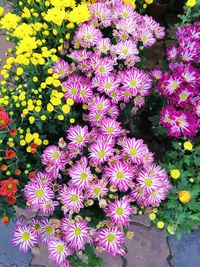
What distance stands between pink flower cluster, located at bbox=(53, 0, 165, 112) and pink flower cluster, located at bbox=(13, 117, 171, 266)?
168 millimetres

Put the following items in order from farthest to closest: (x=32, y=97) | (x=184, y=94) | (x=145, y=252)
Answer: (x=145, y=252), (x=32, y=97), (x=184, y=94)

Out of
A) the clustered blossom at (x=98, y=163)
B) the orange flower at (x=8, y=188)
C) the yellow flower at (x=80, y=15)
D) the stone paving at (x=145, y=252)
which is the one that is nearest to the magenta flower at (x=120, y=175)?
the clustered blossom at (x=98, y=163)

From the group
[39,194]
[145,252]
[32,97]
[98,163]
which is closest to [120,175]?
[98,163]

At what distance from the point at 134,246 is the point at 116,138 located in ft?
2.85

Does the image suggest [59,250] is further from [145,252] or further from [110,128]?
[145,252]

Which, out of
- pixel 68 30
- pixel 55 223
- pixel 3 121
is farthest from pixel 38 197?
pixel 68 30

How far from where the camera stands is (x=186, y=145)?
1.50 metres

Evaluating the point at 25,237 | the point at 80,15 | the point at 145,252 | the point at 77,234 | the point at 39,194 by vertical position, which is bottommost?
the point at 145,252

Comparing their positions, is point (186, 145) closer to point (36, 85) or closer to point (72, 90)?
point (72, 90)

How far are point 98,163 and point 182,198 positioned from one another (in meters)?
0.38

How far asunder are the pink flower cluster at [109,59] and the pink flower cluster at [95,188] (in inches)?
6.6

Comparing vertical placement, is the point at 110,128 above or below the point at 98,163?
above

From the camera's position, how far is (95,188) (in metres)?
1.40

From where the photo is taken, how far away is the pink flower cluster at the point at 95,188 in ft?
4.59
